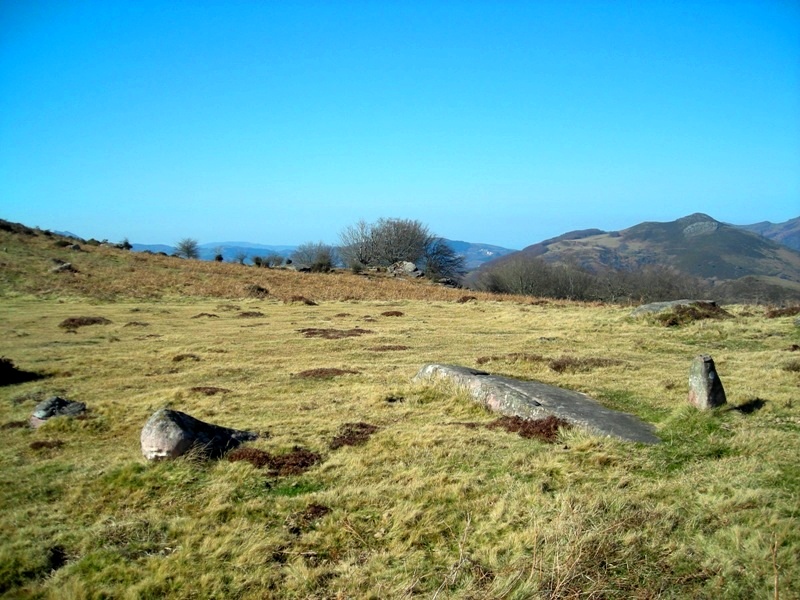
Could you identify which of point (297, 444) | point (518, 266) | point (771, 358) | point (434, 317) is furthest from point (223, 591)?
point (518, 266)

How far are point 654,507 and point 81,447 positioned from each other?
8.88 metres

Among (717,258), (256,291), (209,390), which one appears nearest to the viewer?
(209,390)

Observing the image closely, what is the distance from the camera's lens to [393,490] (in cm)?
716

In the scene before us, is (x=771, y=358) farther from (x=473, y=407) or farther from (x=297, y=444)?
(x=297, y=444)

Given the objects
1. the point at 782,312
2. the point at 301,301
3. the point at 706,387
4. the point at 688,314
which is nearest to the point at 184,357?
the point at 706,387

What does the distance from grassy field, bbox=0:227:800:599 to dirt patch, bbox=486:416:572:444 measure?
212mm

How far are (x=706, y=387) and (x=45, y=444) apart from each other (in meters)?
11.7

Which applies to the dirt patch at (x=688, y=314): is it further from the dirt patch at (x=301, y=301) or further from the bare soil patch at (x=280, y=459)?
the dirt patch at (x=301, y=301)

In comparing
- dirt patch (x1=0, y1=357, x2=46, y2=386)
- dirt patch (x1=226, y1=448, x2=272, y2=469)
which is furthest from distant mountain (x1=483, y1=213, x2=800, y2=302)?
dirt patch (x1=226, y1=448, x2=272, y2=469)

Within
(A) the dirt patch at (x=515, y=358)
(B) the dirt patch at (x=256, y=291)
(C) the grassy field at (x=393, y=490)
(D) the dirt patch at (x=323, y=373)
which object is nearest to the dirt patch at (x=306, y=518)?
(C) the grassy field at (x=393, y=490)

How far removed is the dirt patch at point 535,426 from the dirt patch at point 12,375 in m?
12.1

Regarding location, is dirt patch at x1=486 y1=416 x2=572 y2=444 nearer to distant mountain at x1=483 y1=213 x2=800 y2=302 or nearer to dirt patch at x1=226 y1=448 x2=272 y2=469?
dirt patch at x1=226 y1=448 x2=272 y2=469

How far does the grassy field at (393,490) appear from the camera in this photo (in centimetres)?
530

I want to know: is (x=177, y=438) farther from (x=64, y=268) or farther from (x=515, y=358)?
(x=64, y=268)
